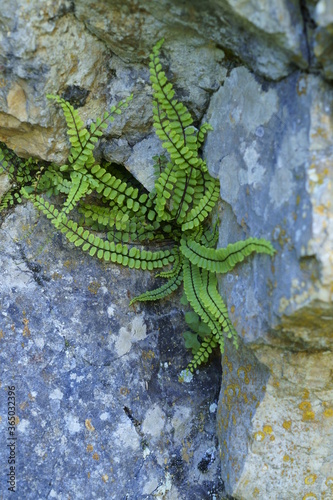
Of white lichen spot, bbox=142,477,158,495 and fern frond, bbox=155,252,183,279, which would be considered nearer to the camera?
white lichen spot, bbox=142,477,158,495

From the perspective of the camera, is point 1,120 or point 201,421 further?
point 201,421

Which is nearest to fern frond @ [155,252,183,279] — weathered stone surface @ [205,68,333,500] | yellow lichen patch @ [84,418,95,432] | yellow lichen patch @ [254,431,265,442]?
weathered stone surface @ [205,68,333,500]

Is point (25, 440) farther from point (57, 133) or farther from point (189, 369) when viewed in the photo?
point (57, 133)

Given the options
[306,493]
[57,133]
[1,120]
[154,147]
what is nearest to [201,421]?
[306,493]

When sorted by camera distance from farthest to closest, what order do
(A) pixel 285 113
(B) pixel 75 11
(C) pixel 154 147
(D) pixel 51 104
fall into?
(C) pixel 154 147 → (D) pixel 51 104 → (B) pixel 75 11 → (A) pixel 285 113

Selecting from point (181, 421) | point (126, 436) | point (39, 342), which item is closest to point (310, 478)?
point (181, 421)

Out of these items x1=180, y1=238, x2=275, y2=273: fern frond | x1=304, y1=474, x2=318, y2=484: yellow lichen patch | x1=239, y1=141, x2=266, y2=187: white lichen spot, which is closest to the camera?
x1=180, y1=238, x2=275, y2=273: fern frond

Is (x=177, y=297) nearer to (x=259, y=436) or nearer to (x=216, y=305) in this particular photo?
(x=216, y=305)

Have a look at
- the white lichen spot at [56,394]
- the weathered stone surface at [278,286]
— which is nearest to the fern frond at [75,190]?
the weathered stone surface at [278,286]

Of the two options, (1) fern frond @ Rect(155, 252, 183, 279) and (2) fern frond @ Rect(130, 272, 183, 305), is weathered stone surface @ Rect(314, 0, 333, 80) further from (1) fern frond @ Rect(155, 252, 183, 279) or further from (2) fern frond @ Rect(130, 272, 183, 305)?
(2) fern frond @ Rect(130, 272, 183, 305)
